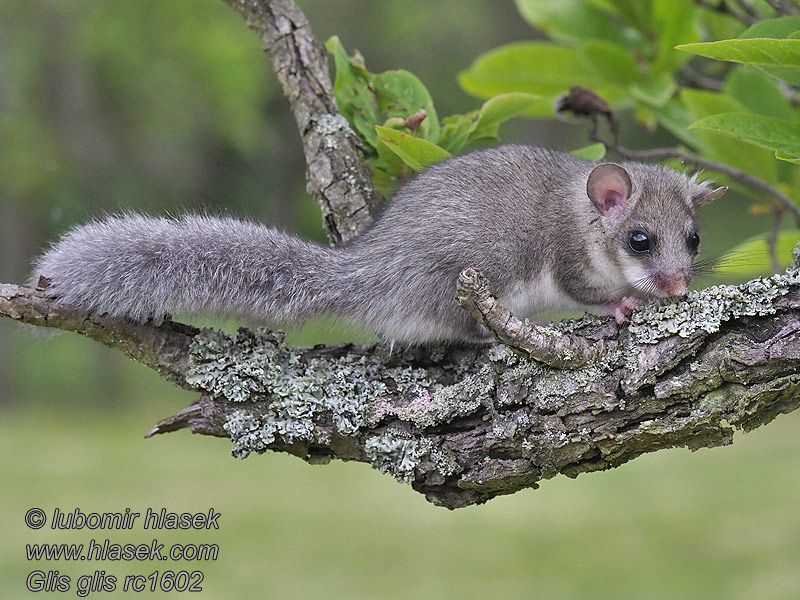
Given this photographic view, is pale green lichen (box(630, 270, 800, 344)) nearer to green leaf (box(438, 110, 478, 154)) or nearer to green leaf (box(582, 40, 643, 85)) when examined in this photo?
green leaf (box(438, 110, 478, 154))

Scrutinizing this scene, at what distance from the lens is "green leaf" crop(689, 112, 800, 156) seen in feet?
5.03

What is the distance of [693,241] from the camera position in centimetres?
195

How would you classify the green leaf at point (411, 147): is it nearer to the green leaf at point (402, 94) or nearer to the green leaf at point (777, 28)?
the green leaf at point (402, 94)

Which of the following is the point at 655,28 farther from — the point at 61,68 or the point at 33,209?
the point at 61,68

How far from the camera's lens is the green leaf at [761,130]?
1532 millimetres

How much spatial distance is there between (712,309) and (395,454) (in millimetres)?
644

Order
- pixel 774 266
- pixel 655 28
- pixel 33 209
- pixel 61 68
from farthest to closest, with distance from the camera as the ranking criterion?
pixel 61 68
pixel 33 209
pixel 655 28
pixel 774 266

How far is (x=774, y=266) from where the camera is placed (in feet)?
6.61

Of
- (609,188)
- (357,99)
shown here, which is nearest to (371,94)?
(357,99)

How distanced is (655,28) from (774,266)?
0.78 m

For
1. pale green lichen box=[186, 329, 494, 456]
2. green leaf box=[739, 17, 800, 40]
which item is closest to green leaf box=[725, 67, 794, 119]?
green leaf box=[739, 17, 800, 40]

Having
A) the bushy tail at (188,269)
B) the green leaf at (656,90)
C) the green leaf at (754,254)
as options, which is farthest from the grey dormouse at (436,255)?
the green leaf at (656,90)

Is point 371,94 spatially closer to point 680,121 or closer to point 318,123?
point 318,123

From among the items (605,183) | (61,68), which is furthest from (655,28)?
(61,68)
